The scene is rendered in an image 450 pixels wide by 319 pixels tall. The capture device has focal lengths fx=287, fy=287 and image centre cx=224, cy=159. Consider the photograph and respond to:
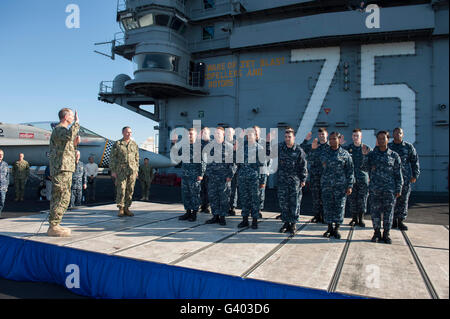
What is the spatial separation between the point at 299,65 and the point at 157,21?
8.90m

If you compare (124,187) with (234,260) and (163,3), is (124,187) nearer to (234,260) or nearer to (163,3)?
(234,260)

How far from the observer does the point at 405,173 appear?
5.25 m

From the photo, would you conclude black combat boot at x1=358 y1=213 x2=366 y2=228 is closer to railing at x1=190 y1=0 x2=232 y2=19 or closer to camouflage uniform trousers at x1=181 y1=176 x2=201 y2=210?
camouflage uniform trousers at x1=181 y1=176 x2=201 y2=210

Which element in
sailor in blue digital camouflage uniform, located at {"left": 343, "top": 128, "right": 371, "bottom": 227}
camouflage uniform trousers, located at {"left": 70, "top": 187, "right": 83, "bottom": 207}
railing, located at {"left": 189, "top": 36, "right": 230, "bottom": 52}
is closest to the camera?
sailor in blue digital camouflage uniform, located at {"left": 343, "top": 128, "right": 371, "bottom": 227}

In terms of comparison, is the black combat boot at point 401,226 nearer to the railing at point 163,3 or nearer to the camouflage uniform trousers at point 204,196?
the camouflage uniform trousers at point 204,196

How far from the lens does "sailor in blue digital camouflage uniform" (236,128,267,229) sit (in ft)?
16.4

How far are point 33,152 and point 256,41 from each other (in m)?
11.6

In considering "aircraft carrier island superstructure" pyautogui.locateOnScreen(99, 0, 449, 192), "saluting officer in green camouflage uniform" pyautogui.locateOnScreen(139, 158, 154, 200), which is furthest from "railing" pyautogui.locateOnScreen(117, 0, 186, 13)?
"saluting officer in green camouflage uniform" pyautogui.locateOnScreen(139, 158, 154, 200)

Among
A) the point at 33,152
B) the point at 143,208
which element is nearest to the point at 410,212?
the point at 143,208

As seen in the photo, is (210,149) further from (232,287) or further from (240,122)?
(240,122)

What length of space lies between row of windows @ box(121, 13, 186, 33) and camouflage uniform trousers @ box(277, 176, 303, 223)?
51.7 ft

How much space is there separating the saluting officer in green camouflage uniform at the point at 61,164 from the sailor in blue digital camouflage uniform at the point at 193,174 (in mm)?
2029

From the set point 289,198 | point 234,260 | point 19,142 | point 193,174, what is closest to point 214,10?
point 19,142

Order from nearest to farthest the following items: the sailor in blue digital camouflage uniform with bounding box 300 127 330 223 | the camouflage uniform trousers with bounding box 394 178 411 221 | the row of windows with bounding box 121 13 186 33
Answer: the camouflage uniform trousers with bounding box 394 178 411 221 < the sailor in blue digital camouflage uniform with bounding box 300 127 330 223 < the row of windows with bounding box 121 13 186 33
